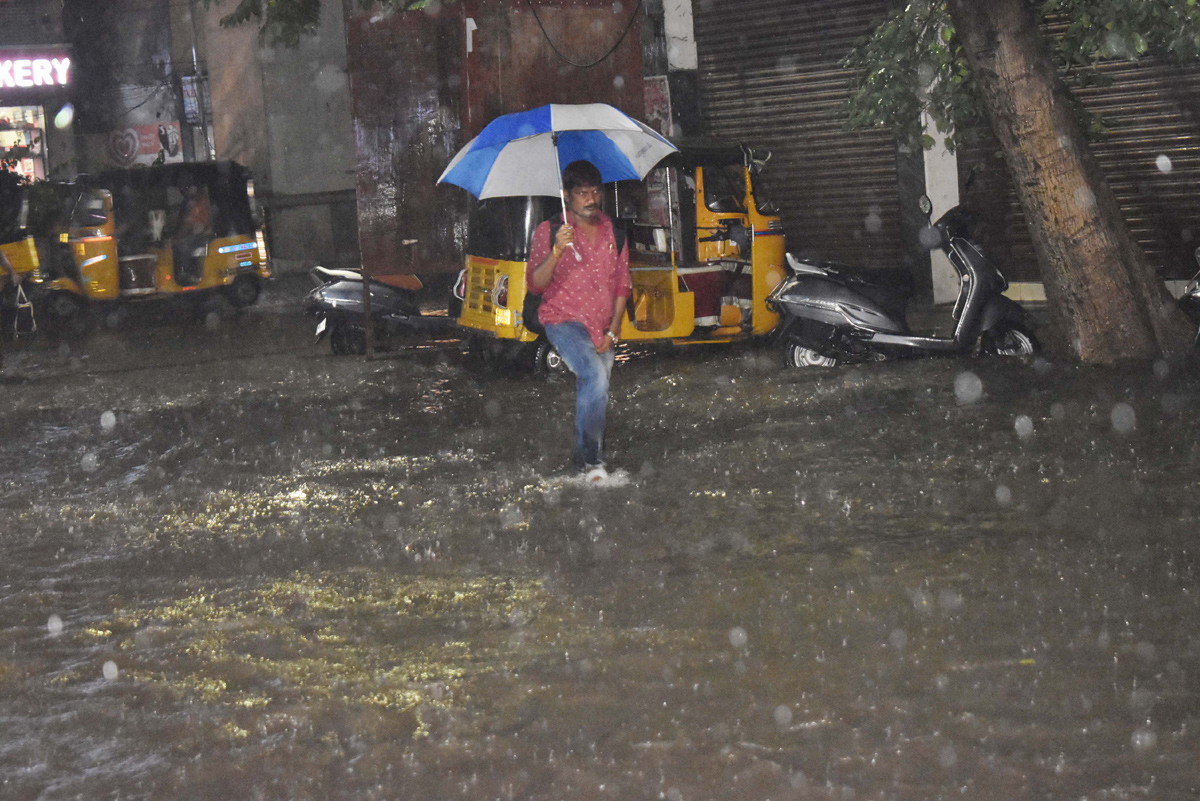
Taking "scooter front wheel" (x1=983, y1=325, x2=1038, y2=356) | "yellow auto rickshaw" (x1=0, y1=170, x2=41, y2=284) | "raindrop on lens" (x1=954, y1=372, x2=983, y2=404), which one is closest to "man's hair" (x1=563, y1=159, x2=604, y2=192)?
"raindrop on lens" (x1=954, y1=372, x2=983, y2=404)

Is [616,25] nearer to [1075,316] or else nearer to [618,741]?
[1075,316]

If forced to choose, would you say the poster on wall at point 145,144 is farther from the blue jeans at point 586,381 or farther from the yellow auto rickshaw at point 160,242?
the blue jeans at point 586,381

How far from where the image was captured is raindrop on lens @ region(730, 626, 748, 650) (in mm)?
4723

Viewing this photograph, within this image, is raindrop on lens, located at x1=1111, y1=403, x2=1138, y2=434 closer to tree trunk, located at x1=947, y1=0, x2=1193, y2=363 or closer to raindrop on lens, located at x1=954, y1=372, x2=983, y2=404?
raindrop on lens, located at x1=954, y1=372, x2=983, y2=404

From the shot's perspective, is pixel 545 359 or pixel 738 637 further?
pixel 545 359

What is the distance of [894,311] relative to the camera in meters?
10.8

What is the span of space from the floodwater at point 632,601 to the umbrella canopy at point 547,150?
1.65m

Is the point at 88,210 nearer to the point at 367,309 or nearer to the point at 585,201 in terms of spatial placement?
the point at 367,309

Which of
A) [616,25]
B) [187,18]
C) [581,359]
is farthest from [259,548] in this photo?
[187,18]

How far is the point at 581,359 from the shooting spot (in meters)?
7.44

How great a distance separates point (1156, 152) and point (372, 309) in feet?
26.6

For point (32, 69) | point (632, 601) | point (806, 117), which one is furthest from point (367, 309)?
point (32, 69)

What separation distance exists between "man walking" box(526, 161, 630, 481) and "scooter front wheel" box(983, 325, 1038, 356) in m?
4.31

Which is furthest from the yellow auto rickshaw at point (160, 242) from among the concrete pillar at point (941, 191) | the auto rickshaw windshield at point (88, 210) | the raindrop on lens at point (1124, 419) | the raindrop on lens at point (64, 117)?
the raindrop on lens at point (1124, 419)
